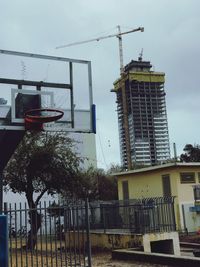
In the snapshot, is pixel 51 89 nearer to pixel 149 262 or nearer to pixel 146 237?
pixel 149 262

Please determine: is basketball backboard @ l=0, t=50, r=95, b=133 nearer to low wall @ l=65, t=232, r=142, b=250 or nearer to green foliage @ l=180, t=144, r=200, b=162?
low wall @ l=65, t=232, r=142, b=250

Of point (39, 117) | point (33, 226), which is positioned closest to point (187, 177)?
point (33, 226)

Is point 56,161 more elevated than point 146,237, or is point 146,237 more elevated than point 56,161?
point 56,161

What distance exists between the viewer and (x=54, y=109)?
9.84m

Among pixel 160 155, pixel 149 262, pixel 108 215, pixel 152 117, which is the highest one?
pixel 152 117

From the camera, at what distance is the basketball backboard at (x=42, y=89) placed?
9.67 meters

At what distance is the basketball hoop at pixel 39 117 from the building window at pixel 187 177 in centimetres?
1665

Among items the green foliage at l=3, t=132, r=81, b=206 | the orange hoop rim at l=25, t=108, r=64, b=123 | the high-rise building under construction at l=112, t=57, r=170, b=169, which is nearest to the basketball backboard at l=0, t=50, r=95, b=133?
the orange hoop rim at l=25, t=108, r=64, b=123

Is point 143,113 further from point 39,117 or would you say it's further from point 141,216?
point 39,117

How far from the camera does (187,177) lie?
2556 cm

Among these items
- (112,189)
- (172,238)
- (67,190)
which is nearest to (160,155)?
(112,189)

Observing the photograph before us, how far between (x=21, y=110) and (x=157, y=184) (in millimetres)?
17725

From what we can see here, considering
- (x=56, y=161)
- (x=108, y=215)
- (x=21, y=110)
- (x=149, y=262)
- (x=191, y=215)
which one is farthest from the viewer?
(x=191, y=215)

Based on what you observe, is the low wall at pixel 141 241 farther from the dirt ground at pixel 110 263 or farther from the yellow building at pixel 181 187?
the yellow building at pixel 181 187
